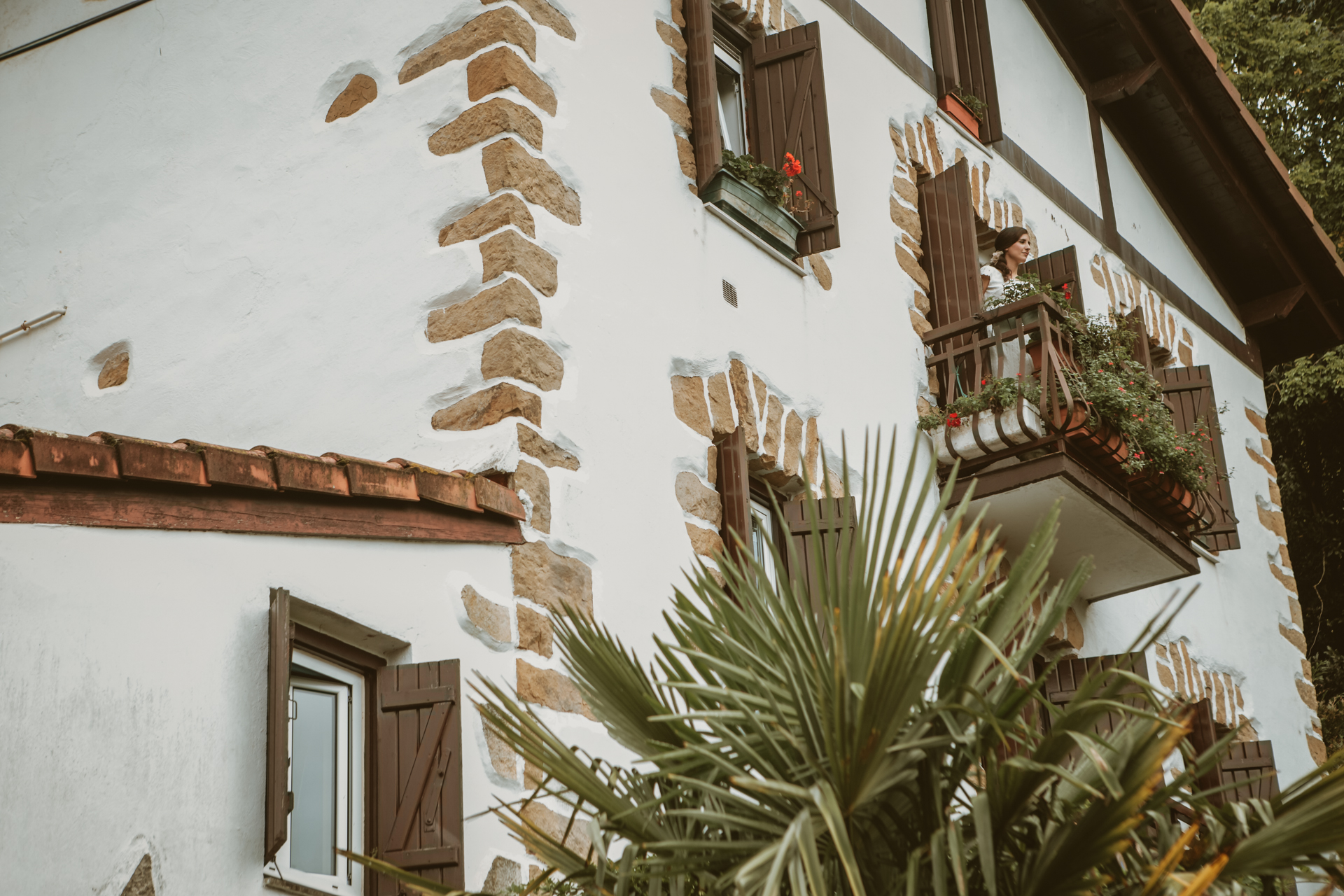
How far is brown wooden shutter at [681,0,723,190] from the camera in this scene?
23.1 feet

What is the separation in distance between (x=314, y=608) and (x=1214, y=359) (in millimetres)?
9642

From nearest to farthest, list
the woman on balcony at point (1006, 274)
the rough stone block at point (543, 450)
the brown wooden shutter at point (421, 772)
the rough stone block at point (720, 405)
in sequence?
the brown wooden shutter at point (421, 772) < the rough stone block at point (543, 450) < the rough stone block at point (720, 405) < the woman on balcony at point (1006, 274)

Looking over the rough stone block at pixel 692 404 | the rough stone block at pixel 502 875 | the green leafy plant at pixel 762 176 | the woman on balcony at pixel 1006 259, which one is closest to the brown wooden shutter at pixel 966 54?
the woman on balcony at pixel 1006 259

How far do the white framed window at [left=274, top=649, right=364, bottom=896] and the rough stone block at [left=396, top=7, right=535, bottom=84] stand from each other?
2.57 metres

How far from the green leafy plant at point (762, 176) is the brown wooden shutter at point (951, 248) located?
1.44 metres

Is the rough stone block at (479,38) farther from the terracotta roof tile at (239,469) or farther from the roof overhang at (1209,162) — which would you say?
the roof overhang at (1209,162)

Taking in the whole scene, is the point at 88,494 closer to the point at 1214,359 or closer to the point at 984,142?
the point at 984,142

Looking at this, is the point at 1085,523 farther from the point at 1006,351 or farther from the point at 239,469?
the point at 239,469

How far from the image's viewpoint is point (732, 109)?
8.00m

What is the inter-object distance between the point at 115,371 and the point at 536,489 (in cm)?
222

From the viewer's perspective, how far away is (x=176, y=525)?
14.7ft

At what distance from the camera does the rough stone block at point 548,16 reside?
252 inches

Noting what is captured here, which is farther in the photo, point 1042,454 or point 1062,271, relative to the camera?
point 1062,271

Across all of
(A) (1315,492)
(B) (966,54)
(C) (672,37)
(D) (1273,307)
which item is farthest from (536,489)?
(A) (1315,492)
